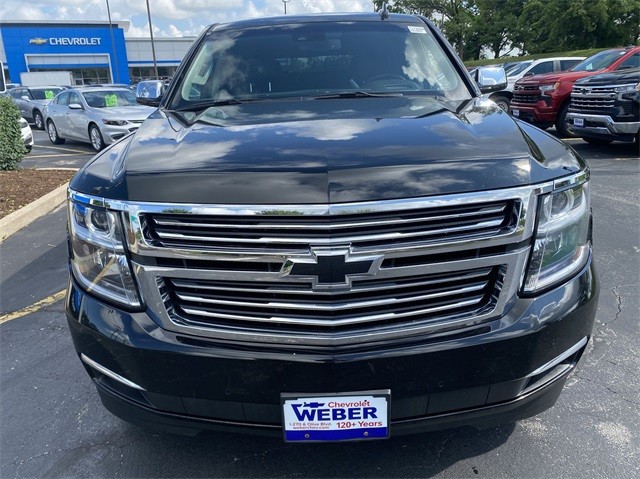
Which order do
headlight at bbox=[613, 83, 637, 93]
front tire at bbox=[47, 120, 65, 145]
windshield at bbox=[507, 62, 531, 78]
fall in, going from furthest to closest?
windshield at bbox=[507, 62, 531, 78] < front tire at bbox=[47, 120, 65, 145] < headlight at bbox=[613, 83, 637, 93]

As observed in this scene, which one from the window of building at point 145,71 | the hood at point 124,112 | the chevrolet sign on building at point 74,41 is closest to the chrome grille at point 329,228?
the hood at point 124,112

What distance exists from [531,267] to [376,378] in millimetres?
670

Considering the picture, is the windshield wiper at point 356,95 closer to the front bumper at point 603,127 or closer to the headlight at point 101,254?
the headlight at point 101,254

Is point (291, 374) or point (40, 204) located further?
point (40, 204)

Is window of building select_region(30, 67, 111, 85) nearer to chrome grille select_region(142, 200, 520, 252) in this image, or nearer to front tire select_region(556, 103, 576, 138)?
front tire select_region(556, 103, 576, 138)

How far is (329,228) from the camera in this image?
1.73 m

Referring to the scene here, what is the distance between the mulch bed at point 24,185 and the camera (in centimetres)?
696

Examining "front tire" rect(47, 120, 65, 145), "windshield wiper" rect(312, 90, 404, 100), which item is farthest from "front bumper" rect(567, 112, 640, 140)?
"front tire" rect(47, 120, 65, 145)

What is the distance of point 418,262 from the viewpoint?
6.00ft

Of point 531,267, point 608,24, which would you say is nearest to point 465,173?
point 531,267

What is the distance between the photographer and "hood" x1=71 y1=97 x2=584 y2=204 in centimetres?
179

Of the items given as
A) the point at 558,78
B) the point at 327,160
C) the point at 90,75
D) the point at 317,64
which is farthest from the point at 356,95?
the point at 90,75

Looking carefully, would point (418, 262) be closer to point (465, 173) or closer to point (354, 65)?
point (465, 173)

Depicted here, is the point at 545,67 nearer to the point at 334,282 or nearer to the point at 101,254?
the point at 334,282
